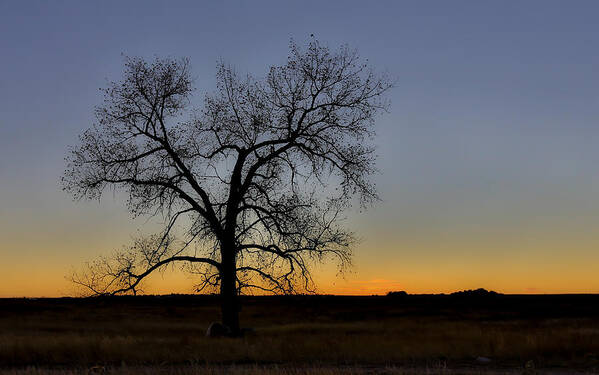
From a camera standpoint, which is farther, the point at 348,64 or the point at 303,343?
the point at 348,64

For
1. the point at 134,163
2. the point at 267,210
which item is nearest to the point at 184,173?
the point at 134,163

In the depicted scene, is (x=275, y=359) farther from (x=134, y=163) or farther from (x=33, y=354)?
(x=134, y=163)

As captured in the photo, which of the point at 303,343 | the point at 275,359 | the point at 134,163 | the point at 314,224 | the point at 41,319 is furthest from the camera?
the point at 41,319

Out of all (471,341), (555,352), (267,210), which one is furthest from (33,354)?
(555,352)

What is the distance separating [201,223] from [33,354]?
7.98 metres

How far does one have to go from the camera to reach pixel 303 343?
22.4 metres

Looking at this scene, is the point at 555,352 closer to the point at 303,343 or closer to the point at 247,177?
the point at 303,343

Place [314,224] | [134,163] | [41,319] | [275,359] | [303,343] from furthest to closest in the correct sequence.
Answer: [41,319] → [134,163] → [314,224] → [303,343] → [275,359]

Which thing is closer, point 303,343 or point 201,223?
point 303,343

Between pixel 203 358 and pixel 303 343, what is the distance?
11.5 feet

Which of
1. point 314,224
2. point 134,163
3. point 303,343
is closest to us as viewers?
point 303,343

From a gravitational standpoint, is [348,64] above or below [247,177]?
above

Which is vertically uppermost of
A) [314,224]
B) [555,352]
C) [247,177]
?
[247,177]

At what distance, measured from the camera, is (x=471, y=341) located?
75.8ft
